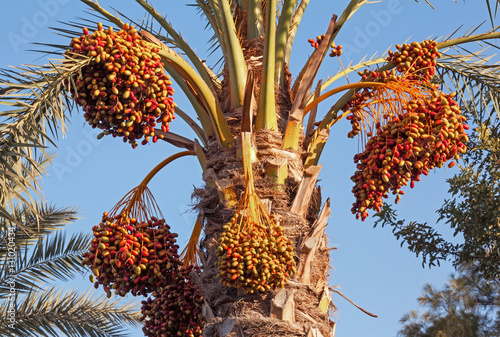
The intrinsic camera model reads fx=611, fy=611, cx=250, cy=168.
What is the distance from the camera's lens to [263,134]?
4.15 metres

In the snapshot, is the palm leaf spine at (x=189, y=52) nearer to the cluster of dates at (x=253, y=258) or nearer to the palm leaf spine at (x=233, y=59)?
the palm leaf spine at (x=233, y=59)

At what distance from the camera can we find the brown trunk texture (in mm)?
3586

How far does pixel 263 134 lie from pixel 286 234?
0.71 meters

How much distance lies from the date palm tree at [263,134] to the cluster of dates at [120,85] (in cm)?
2

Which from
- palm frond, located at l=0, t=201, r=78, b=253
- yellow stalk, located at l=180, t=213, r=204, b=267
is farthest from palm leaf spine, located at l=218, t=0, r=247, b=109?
palm frond, located at l=0, t=201, r=78, b=253

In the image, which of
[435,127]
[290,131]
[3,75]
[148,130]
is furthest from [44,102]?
[435,127]

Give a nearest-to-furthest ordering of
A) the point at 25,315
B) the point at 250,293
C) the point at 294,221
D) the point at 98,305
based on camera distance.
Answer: the point at 250,293 → the point at 294,221 → the point at 25,315 → the point at 98,305

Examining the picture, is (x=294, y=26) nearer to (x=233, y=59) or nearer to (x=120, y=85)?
(x=233, y=59)

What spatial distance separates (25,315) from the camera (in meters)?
8.27

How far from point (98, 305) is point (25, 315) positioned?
40.2 inches

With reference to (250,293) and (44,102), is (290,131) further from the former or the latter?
(44,102)

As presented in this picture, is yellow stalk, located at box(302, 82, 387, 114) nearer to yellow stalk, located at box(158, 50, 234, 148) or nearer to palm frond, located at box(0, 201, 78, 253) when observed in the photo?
yellow stalk, located at box(158, 50, 234, 148)

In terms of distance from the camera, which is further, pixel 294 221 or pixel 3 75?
pixel 294 221

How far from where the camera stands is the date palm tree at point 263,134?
3600 millimetres
